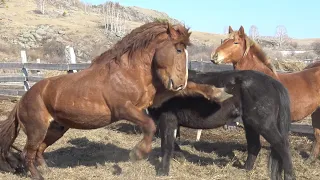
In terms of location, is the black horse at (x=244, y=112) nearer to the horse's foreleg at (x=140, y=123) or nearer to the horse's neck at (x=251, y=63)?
the horse's foreleg at (x=140, y=123)

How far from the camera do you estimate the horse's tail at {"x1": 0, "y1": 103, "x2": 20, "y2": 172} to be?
5.63 m

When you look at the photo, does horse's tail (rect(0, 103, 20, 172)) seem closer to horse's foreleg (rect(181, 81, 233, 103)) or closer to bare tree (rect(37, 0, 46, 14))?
horse's foreleg (rect(181, 81, 233, 103))

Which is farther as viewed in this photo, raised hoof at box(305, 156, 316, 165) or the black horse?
raised hoof at box(305, 156, 316, 165)

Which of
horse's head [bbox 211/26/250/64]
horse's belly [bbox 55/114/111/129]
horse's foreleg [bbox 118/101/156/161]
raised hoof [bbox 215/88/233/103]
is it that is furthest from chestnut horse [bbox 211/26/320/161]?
horse's belly [bbox 55/114/111/129]

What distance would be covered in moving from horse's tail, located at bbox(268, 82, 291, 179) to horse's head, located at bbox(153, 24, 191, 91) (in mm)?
1375

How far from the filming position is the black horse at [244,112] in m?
5.33

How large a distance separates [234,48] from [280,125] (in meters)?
2.05

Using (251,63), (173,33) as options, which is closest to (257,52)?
(251,63)

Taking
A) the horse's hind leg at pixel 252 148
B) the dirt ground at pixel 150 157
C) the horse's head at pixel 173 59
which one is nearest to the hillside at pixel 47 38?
the dirt ground at pixel 150 157

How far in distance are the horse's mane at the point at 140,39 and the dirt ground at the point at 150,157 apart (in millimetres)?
1475

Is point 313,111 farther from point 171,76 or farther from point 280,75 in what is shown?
point 171,76

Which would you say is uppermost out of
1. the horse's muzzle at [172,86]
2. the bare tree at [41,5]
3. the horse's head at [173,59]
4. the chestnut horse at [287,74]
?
the horse's head at [173,59]

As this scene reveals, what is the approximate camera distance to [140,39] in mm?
5254

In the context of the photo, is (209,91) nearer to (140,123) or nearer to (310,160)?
(140,123)
